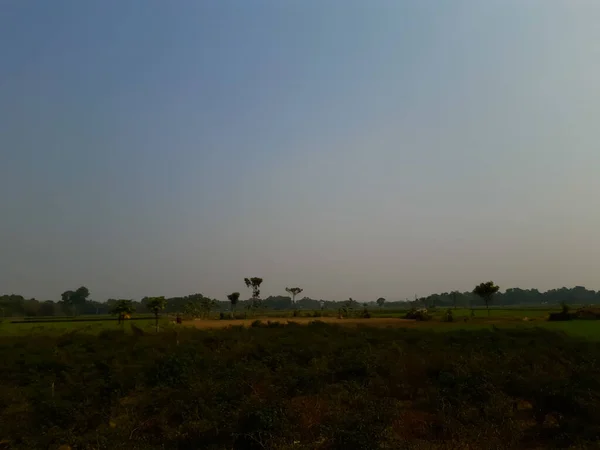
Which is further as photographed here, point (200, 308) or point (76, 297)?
point (76, 297)

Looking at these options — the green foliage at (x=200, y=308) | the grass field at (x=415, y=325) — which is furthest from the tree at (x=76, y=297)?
the grass field at (x=415, y=325)

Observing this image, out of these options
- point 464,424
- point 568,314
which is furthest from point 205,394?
point 568,314

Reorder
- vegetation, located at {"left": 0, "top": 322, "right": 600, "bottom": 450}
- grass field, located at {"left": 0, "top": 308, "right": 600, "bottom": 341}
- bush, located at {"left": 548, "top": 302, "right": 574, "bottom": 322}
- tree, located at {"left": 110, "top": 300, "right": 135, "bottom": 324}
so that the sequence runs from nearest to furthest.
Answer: vegetation, located at {"left": 0, "top": 322, "right": 600, "bottom": 450}
grass field, located at {"left": 0, "top": 308, "right": 600, "bottom": 341}
tree, located at {"left": 110, "top": 300, "right": 135, "bottom": 324}
bush, located at {"left": 548, "top": 302, "right": 574, "bottom": 322}

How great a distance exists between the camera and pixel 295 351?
24266 mm

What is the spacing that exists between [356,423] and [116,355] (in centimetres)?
1739

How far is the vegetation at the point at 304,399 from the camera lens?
470 inches

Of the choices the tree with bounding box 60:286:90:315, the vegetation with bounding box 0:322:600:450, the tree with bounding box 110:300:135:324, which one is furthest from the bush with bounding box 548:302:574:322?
the tree with bounding box 60:286:90:315

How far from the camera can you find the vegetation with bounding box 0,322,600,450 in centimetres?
1194

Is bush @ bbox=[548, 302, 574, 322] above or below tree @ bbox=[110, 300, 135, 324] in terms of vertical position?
below

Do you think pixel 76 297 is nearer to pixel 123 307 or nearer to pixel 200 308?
pixel 200 308

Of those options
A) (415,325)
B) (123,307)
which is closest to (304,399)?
(123,307)

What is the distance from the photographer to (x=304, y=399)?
16.0 m

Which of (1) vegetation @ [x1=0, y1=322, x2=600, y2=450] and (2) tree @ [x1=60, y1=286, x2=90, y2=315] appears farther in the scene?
(2) tree @ [x1=60, y1=286, x2=90, y2=315]

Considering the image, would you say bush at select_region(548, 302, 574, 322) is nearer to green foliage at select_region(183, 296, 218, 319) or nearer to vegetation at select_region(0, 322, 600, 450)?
vegetation at select_region(0, 322, 600, 450)
